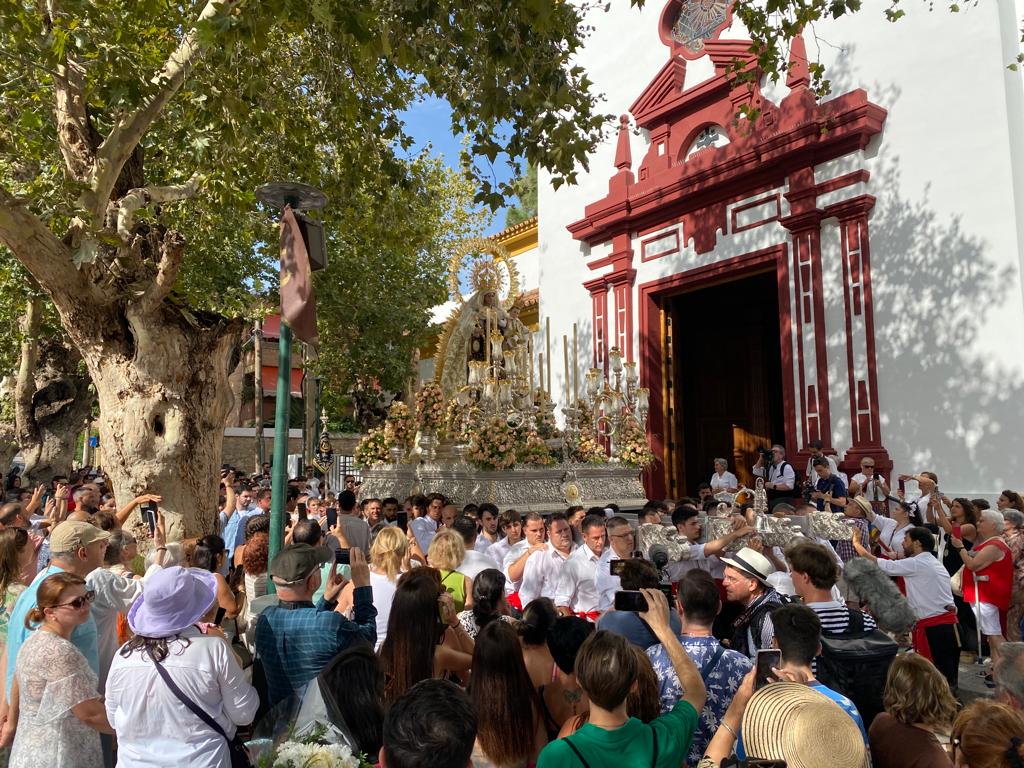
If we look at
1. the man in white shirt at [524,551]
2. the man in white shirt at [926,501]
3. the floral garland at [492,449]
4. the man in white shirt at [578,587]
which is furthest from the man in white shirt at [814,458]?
the man in white shirt at [578,587]

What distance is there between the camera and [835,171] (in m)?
12.9

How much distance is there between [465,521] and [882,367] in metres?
8.82

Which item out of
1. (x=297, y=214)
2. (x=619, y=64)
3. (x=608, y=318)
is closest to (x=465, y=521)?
(x=297, y=214)

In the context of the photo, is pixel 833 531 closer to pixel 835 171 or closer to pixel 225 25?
pixel 225 25

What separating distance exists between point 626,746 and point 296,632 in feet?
4.95

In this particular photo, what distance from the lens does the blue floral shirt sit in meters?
3.10

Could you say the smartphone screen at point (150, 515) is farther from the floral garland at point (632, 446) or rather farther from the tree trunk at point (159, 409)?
the floral garland at point (632, 446)

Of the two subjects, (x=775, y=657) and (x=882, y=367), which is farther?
(x=882, y=367)

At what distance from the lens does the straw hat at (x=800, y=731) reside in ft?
6.92

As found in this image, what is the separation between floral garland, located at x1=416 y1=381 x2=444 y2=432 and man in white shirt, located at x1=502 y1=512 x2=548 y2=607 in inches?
229

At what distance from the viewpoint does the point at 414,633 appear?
3.34 meters

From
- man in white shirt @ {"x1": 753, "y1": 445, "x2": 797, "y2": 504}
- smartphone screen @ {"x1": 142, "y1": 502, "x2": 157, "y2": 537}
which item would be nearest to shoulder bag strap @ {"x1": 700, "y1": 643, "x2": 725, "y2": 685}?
smartphone screen @ {"x1": 142, "y1": 502, "x2": 157, "y2": 537}

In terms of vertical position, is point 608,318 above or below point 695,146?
below

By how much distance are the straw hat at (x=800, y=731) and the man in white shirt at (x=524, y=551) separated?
3.24m
